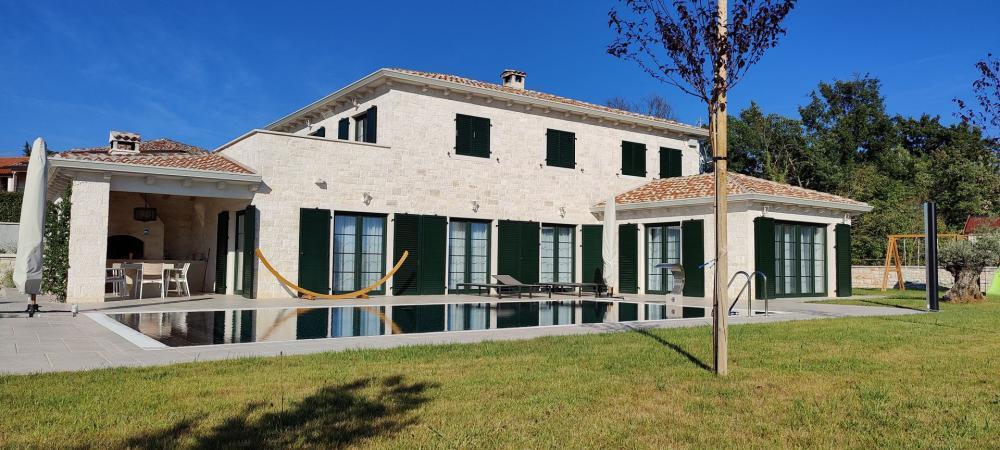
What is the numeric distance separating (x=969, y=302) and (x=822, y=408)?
47.1 ft

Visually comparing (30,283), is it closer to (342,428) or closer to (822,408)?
(342,428)

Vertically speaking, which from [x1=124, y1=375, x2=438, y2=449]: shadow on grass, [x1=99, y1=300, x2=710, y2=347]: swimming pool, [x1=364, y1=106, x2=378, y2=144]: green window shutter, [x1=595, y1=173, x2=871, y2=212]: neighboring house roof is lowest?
[x1=124, y1=375, x2=438, y2=449]: shadow on grass

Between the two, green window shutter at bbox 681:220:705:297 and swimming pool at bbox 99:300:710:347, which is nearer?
swimming pool at bbox 99:300:710:347

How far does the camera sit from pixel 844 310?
13.7 meters

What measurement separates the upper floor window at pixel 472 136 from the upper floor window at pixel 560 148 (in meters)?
2.03

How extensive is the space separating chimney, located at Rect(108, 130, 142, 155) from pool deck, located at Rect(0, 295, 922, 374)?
6019mm

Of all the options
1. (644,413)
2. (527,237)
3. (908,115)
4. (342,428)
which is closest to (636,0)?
(644,413)

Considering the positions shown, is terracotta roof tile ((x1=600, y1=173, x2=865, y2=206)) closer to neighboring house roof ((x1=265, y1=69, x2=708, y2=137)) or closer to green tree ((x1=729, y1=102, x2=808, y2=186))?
neighboring house roof ((x1=265, y1=69, x2=708, y2=137))

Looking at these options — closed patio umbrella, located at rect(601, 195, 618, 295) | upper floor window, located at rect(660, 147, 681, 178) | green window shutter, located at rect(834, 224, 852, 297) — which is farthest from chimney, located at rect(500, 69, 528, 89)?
green window shutter, located at rect(834, 224, 852, 297)

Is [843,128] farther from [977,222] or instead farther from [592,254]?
[592,254]

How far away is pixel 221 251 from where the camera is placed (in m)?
17.2

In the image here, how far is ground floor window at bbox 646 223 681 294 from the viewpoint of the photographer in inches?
738

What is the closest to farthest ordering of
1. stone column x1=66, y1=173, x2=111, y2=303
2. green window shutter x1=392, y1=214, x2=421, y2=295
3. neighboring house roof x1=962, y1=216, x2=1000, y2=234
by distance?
stone column x1=66, y1=173, x2=111, y2=303, green window shutter x1=392, y1=214, x2=421, y2=295, neighboring house roof x1=962, y1=216, x2=1000, y2=234

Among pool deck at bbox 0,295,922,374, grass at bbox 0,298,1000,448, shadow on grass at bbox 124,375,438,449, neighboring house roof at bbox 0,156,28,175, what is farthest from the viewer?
neighboring house roof at bbox 0,156,28,175
